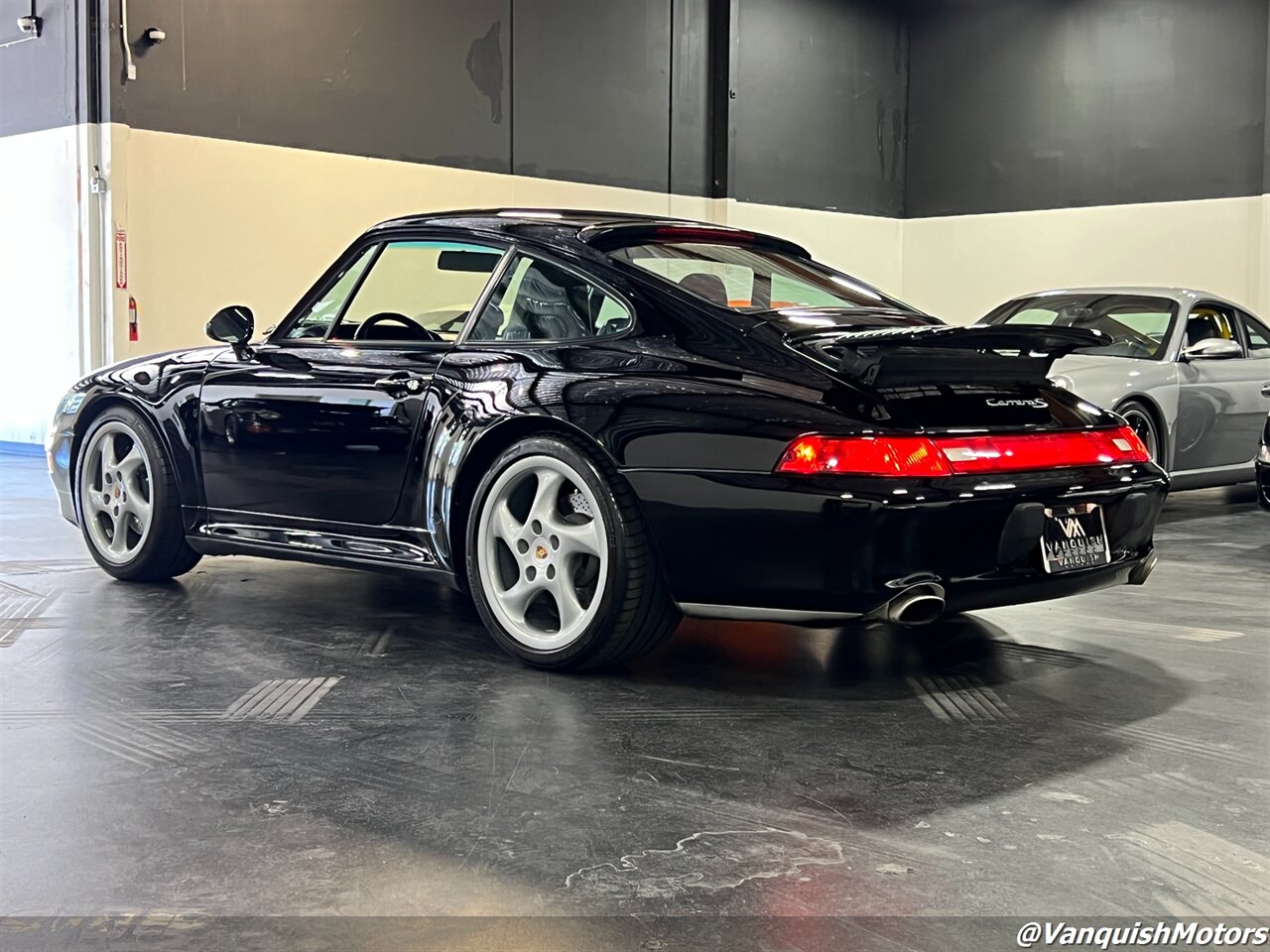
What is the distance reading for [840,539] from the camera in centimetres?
362

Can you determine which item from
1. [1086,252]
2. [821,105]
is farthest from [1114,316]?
[821,105]

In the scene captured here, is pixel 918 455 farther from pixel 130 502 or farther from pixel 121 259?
pixel 121 259

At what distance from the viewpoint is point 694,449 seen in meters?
3.79

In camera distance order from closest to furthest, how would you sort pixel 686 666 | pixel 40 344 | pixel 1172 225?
pixel 686 666 < pixel 40 344 < pixel 1172 225

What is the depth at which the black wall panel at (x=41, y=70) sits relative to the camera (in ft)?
36.5

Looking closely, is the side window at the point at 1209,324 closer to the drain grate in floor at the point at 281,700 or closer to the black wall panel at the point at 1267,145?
the drain grate in floor at the point at 281,700

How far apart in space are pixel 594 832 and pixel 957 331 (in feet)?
6.04

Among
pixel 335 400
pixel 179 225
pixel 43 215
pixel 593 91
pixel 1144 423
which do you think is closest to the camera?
pixel 335 400

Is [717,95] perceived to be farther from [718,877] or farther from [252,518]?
[718,877]

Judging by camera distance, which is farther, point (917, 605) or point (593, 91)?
point (593, 91)

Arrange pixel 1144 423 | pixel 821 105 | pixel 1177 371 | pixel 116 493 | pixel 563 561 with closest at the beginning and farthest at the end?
pixel 563 561 < pixel 116 493 < pixel 1144 423 < pixel 1177 371 < pixel 821 105

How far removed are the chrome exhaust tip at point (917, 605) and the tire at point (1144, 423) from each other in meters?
4.71

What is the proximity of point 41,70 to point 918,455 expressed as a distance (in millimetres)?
9950

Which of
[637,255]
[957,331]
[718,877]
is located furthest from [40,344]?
[718,877]
